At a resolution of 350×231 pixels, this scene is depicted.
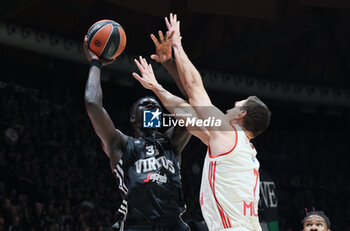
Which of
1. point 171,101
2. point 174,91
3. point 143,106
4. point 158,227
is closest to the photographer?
point 171,101

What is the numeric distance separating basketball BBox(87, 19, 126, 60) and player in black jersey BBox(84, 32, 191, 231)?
0.20 ft

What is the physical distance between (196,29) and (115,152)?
Result: 11.6 m

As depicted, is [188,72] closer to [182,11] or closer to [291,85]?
[182,11]

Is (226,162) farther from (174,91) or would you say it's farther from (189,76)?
(174,91)

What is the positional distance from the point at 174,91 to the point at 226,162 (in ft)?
45.2

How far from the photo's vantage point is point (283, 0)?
547 inches

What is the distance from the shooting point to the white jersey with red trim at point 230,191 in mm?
3066

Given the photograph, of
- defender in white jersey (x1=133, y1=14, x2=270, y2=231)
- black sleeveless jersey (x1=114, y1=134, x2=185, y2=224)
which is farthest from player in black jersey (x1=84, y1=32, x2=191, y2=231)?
defender in white jersey (x1=133, y1=14, x2=270, y2=231)

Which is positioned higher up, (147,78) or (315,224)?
(147,78)

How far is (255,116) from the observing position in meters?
3.23

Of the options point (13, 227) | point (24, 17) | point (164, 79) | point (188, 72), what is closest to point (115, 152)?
point (188, 72)

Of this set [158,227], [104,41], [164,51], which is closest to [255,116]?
[164,51]

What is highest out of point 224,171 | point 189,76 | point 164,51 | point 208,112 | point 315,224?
point 164,51

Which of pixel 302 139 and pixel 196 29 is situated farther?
pixel 302 139
